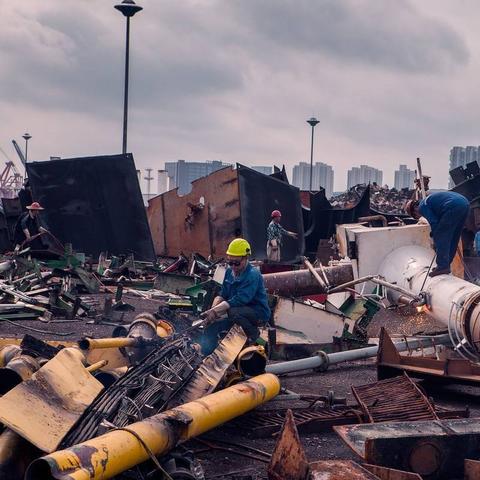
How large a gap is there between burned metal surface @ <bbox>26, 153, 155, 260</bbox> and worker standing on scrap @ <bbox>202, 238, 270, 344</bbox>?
10751mm

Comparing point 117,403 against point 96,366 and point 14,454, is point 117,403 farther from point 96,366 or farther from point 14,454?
point 96,366

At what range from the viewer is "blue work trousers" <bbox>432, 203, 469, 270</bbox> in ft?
30.7

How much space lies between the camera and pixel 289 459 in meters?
4.40

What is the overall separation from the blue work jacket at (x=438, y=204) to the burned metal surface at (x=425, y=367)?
2493 millimetres

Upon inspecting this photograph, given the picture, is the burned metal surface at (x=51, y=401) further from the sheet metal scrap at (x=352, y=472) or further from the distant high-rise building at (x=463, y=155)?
the distant high-rise building at (x=463, y=155)

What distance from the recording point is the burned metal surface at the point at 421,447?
4.88 metres

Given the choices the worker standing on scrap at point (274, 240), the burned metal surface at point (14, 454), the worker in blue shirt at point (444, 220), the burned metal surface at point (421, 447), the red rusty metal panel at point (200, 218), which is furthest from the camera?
the red rusty metal panel at point (200, 218)

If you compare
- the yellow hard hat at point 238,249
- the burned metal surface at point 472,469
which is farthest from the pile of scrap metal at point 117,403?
the burned metal surface at point 472,469

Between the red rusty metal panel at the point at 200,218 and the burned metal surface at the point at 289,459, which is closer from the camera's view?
the burned metal surface at the point at 289,459

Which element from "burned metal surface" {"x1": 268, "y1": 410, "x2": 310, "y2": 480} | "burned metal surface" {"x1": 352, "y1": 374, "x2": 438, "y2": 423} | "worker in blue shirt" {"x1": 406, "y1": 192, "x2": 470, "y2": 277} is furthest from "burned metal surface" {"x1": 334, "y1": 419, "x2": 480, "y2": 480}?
"worker in blue shirt" {"x1": 406, "y1": 192, "x2": 470, "y2": 277}

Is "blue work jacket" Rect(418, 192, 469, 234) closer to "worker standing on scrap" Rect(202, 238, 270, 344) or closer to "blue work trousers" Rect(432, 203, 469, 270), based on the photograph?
"blue work trousers" Rect(432, 203, 469, 270)

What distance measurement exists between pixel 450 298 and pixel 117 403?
4412mm

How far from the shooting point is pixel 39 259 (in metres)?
15.4

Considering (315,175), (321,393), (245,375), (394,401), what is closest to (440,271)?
(321,393)
